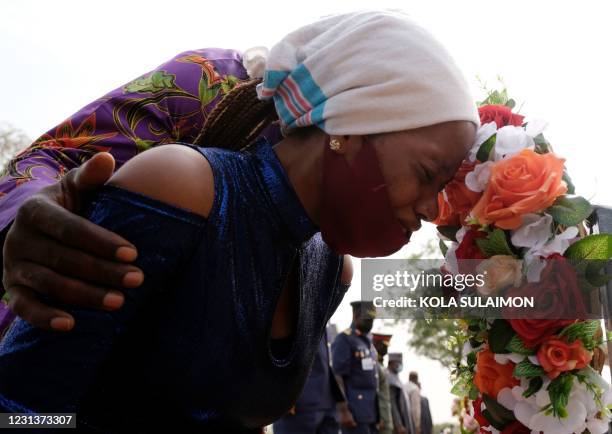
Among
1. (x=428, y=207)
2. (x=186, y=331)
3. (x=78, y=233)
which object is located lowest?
(x=186, y=331)

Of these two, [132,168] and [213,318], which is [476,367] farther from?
[132,168]

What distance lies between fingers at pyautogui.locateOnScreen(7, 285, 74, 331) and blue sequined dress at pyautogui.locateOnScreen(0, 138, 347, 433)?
5 centimetres

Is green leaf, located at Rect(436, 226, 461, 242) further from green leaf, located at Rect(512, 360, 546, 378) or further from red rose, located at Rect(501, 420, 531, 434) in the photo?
red rose, located at Rect(501, 420, 531, 434)

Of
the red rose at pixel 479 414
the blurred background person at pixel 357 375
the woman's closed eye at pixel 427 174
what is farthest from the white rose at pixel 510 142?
the blurred background person at pixel 357 375

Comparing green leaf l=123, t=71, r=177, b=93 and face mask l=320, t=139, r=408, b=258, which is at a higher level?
green leaf l=123, t=71, r=177, b=93

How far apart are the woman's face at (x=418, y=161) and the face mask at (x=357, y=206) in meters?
0.03

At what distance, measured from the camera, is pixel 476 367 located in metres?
2.51

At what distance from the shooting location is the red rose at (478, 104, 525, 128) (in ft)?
8.45

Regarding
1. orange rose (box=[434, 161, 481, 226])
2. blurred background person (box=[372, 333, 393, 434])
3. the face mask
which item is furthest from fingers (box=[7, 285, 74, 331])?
blurred background person (box=[372, 333, 393, 434])

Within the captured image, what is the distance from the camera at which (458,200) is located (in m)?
2.54

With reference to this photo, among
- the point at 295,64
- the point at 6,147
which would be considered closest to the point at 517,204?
the point at 295,64

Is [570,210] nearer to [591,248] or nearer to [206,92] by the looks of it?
[591,248]

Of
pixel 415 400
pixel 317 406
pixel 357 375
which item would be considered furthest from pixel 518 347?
pixel 415 400

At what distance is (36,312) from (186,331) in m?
0.37
